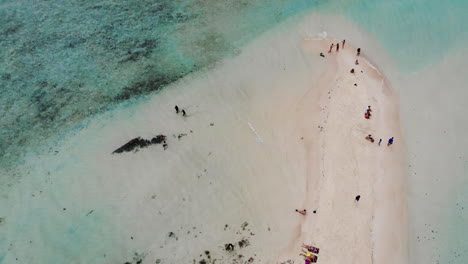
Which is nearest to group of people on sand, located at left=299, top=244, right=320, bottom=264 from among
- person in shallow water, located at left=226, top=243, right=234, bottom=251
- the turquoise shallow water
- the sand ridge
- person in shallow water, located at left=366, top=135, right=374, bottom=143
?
the sand ridge

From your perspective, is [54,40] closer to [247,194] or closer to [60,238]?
[60,238]

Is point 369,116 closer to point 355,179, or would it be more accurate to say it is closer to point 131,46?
point 355,179

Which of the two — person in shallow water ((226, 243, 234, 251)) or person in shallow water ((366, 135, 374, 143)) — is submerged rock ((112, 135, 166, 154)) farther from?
person in shallow water ((366, 135, 374, 143))

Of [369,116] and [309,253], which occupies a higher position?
[369,116]

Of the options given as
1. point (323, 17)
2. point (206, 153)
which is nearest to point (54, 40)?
point (206, 153)

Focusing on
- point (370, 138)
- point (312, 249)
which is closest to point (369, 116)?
point (370, 138)

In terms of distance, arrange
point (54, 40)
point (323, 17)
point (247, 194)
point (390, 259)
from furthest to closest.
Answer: point (323, 17), point (54, 40), point (247, 194), point (390, 259)

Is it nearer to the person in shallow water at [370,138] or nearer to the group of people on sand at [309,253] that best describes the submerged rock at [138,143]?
the group of people on sand at [309,253]
